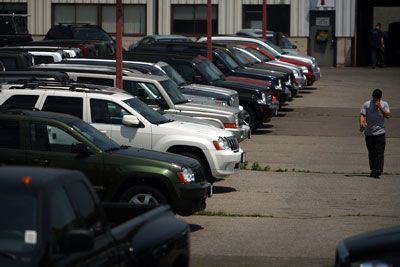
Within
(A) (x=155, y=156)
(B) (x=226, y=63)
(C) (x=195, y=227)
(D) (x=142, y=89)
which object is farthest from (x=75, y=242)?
(B) (x=226, y=63)

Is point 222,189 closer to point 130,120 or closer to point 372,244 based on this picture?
point 130,120

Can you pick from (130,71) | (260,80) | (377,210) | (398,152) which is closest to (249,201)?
(377,210)

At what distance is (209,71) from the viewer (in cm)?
2588

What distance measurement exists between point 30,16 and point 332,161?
112 ft

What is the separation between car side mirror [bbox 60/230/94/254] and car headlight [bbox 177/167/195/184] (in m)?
6.83

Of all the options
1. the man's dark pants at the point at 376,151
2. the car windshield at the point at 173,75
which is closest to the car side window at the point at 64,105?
the man's dark pants at the point at 376,151

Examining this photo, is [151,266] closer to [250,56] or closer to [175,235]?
[175,235]

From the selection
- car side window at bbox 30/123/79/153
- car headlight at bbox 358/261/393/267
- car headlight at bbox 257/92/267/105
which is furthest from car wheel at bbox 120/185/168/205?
car headlight at bbox 257/92/267/105

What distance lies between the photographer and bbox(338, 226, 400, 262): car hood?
8.09m

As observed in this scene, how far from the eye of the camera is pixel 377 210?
16.2 metres

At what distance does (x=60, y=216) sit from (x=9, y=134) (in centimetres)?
663

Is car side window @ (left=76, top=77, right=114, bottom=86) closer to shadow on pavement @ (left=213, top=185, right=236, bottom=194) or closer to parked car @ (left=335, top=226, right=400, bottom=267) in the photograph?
shadow on pavement @ (left=213, top=185, right=236, bottom=194)

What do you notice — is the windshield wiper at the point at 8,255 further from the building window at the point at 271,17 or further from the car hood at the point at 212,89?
the building window at the point at 271,17

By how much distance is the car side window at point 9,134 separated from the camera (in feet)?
43.9
